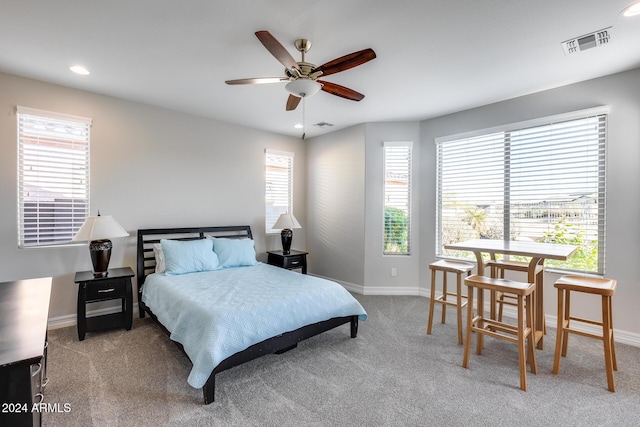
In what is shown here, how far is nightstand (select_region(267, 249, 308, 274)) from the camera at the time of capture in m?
4.80

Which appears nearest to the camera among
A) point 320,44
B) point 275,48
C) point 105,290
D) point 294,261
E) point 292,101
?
point 275,48

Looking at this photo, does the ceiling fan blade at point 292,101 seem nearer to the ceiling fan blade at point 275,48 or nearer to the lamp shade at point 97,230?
the ceiling fan blade at point 275,48

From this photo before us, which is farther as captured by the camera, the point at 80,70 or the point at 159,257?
the point at 159,257

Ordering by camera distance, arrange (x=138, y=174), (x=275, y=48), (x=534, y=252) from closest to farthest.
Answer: (x=275, y=48), (x=534, y=252), (x=138, y=174)

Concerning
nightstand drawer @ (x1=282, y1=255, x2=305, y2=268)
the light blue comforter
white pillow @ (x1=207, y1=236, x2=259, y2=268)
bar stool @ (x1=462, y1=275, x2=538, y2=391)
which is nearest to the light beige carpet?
bar stool @ (x1=462, y1=275, x2=538, y2=391)

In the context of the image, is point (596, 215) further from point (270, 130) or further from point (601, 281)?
point (270, 130)

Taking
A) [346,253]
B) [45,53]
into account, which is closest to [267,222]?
[346,253]

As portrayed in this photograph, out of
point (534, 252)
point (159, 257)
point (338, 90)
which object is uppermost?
point (338, 90)

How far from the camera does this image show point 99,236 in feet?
10.3

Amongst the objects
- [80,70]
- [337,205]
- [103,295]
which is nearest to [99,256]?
[103,295]

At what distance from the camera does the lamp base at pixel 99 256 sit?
3307 mm

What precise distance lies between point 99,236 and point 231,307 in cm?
180

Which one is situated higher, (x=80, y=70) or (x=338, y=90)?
(x=80, y=70)

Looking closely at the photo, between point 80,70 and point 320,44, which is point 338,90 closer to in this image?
point 320,44
